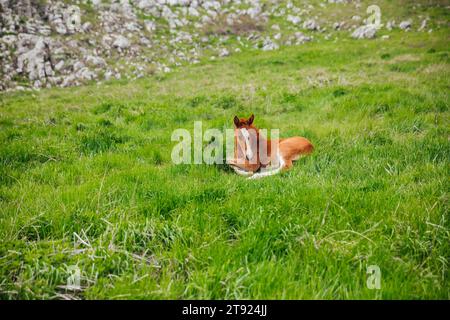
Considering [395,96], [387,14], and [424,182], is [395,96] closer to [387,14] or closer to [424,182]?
[424,182]

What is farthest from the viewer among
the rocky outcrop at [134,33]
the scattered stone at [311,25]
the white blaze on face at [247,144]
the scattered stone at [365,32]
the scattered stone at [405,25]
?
the scattered stone at [311,25]

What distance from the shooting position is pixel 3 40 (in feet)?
68.5

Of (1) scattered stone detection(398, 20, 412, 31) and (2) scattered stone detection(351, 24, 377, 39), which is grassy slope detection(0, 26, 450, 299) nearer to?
(2) scattered stone detection(351, 24, 377, 39)

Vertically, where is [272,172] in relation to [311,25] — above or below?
below

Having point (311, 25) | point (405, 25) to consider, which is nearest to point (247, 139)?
point (405, 25)

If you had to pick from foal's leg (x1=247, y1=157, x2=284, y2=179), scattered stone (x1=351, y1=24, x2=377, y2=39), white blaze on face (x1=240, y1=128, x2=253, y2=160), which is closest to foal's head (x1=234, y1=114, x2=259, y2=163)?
white blaze on face (x1=240, y1=128, x2=253, y2=160)

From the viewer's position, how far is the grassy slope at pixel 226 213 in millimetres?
2924

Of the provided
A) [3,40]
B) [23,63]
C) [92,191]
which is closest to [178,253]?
[92,191]

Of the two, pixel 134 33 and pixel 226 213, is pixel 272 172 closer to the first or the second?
pixel 226 213

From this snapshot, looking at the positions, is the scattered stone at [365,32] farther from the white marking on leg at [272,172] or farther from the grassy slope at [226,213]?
the white marking on leg at [272,172]

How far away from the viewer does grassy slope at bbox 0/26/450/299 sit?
9.59 feet

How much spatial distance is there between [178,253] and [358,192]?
8.55 feet

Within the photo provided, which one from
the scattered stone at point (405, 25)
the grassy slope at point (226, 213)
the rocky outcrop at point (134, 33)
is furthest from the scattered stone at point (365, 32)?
the grassy slope at point (226, 213)

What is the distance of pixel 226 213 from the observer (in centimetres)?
412
